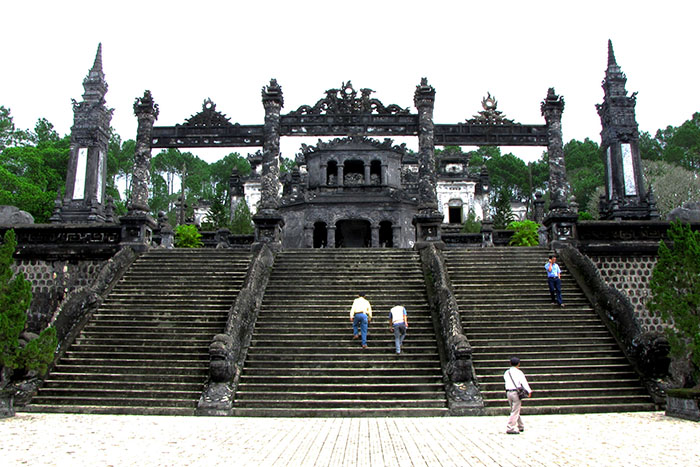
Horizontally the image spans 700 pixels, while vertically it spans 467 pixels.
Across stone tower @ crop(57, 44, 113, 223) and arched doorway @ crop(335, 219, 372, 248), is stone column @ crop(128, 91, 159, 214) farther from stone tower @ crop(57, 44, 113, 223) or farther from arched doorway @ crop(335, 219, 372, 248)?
arched doorway @ crop(335, 219, 372, 248)

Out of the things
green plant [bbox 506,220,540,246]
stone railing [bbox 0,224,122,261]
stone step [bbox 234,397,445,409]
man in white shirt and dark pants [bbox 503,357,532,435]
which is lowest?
stone step [bbox 234,397,445,409]

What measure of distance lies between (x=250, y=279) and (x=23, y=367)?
5.21 metres

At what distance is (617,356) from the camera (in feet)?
36.8

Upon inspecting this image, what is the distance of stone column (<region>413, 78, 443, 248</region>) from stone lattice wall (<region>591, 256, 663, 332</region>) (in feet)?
16.9

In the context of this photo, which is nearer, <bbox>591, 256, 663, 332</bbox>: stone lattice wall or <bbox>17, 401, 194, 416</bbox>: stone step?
<bbox>17, 401, 194, 416</bbox>: stone step

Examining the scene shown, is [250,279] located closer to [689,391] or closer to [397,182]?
[689,391]

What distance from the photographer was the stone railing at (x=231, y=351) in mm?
9695

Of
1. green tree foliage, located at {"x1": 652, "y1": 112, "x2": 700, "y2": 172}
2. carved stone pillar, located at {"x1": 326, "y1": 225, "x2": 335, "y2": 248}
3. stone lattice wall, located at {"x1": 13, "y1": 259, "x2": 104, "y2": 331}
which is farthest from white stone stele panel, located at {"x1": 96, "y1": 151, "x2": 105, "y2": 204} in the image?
green tree foliage, located at {"x1": 652, "y1": 112, "x2": 700, "y2": 172}

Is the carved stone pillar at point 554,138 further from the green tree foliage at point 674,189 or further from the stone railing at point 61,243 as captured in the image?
the green tree foliage at point 674,189

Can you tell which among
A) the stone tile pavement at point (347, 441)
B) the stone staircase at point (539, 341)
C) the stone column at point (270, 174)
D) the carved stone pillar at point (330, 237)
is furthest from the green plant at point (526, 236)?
the stone tile pavement at point (347, 441)

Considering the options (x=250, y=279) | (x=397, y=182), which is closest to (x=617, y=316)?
(x=250, y=279)

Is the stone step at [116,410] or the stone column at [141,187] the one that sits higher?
the stone column at [141,187]

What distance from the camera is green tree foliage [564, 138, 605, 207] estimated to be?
54.1 metres

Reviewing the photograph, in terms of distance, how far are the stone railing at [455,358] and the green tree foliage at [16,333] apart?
763 centimetres
